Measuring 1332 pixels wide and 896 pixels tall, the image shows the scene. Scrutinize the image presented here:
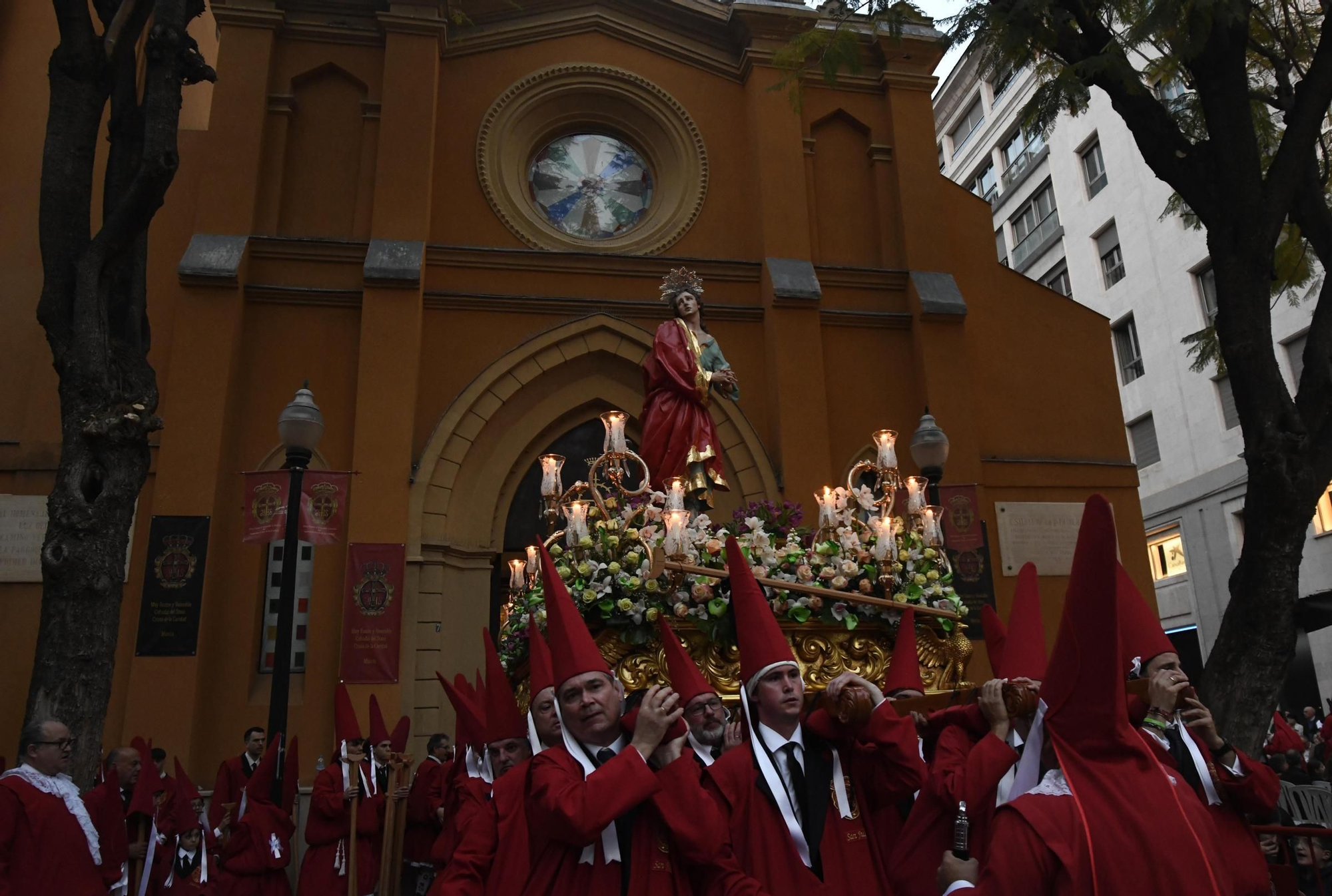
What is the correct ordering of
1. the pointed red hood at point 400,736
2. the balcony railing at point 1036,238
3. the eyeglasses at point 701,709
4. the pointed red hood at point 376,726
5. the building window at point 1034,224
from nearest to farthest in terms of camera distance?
the eyeglasses at point 701,709 < the pointed red hood at point 400,736 < the pointed red hood at point 376,726 < the balcony railing at point 1036,238 < the building window at point 1034,224

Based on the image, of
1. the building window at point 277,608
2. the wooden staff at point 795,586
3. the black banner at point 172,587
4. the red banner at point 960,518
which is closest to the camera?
the wooden staff at point 795,586

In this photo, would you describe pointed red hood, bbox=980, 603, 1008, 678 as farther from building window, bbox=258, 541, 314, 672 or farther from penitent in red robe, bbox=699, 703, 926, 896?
building window, bbox=258, 541, 314, 672

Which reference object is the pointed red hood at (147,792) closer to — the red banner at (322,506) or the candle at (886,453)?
the red banner at (322,506)

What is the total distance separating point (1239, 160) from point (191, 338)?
12449mm

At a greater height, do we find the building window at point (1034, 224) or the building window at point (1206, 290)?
the building window at point (1034, 224)

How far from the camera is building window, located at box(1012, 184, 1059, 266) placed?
102 feet

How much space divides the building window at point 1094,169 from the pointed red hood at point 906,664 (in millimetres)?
27117

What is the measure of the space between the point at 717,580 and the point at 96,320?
5703 mm

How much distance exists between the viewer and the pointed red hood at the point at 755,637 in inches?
139

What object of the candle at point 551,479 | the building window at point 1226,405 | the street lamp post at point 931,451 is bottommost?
the candle at point 551,479

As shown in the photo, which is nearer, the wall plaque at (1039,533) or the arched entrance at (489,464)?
the arched entrance at (489,464)

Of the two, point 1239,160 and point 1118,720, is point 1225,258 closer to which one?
point 1239,160

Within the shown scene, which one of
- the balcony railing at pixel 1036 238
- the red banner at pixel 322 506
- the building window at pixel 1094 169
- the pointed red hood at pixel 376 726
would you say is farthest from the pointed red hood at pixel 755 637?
the balcony railing at pixel 1036 238

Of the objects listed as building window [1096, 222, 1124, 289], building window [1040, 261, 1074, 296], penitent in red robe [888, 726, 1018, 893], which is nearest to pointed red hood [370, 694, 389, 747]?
penitent in red robe [888, 726, 1018, 893]
